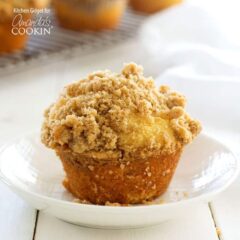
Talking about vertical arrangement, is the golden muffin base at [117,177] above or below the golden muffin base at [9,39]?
above

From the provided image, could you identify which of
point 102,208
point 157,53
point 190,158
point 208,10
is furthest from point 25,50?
point 102,208

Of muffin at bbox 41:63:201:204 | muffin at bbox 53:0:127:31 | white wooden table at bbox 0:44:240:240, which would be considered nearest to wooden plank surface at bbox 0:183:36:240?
white wooden table at bbox 0:44:240:240

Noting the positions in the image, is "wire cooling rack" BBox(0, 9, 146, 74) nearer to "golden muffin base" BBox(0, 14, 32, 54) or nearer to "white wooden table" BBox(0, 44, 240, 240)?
"golden muffin base" BBox(0, 14, 32, 54)

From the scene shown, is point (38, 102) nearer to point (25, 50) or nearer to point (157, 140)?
point (25, 50)

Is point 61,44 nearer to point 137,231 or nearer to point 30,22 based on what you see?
point 30,22

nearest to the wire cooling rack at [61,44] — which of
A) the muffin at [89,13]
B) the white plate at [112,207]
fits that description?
the muffin at [89,13]

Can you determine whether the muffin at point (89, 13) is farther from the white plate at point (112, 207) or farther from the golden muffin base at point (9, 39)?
the white plate at point (112, 207)
